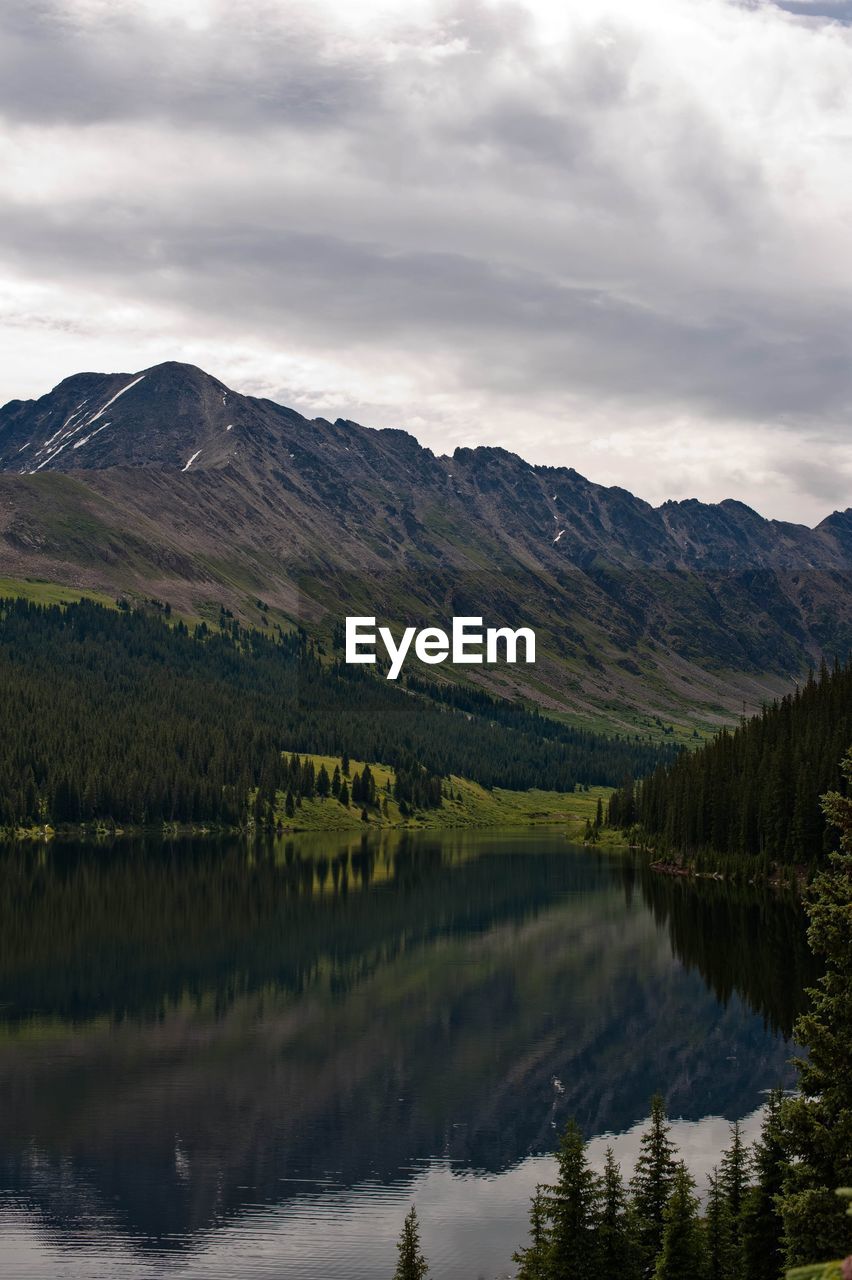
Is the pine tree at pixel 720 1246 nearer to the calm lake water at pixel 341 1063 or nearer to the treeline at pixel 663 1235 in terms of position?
the treeline at pixel 663 1235

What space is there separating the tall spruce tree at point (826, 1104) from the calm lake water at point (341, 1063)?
19.4 metres

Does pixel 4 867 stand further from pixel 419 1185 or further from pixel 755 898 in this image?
pixel 419 1185

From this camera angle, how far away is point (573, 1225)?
131 feet

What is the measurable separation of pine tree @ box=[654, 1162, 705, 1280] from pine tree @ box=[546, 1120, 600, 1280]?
6.88 ft

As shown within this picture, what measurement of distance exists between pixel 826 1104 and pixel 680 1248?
843cm

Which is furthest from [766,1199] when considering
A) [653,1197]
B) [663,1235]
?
[653,1197]

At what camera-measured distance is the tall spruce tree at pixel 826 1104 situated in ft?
105

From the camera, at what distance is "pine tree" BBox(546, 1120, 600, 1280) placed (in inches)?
1553

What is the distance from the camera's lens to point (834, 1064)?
3397cm

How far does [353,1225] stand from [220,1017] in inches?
1693

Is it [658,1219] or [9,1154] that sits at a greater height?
[658,1219]

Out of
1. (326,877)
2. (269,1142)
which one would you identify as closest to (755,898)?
(326,877)

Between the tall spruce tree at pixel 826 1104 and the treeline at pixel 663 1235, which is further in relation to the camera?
the treeline at pixel 663 1235

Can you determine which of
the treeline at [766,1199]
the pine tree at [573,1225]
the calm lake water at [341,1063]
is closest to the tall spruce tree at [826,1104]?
the treeline at [766,1199]
